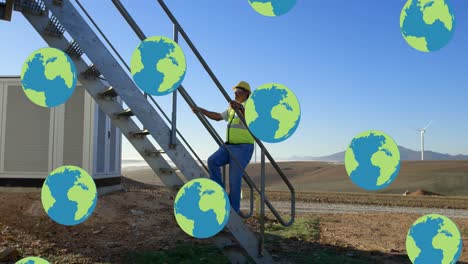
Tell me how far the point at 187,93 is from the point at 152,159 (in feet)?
3.50

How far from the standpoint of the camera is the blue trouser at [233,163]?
5301 millimetres

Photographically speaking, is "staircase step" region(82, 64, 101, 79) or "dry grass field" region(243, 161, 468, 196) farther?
"dry grass field" region(243, 161, 468, 196)

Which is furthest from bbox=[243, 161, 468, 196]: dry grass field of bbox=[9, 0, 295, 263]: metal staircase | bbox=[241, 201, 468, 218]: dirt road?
bbox=[9, 0, 295, 263]: metal staircase

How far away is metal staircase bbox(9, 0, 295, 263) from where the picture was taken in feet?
16.4

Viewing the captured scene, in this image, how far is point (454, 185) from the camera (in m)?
25.7

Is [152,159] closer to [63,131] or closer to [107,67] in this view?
[107,67]

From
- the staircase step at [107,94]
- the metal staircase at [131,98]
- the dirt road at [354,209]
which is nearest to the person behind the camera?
the metal staircase at [131,98]

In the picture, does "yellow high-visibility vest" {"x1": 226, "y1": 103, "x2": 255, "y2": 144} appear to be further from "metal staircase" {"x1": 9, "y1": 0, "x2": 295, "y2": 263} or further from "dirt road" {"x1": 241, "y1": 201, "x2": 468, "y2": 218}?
"dirt road" {"x1": 241, "y1": 201, "x2": 468, "y2": 218}

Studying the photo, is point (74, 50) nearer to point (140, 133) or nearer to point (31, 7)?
point (31, 7)


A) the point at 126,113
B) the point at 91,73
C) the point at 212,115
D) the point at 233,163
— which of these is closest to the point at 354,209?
the point at 233,163

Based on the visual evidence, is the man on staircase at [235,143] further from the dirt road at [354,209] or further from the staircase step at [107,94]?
the dirt road at [354,209]

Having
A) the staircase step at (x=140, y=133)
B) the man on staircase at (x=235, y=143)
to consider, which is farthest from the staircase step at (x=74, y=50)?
the man on staircase at (x=235, y=143)

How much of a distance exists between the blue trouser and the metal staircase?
0.38 ft

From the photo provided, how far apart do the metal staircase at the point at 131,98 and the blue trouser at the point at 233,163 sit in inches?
4.5
